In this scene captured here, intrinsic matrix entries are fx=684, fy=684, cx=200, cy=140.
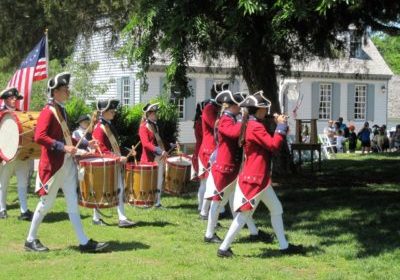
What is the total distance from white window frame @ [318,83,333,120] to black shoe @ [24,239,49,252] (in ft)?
93.5

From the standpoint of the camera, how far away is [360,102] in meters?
36.6

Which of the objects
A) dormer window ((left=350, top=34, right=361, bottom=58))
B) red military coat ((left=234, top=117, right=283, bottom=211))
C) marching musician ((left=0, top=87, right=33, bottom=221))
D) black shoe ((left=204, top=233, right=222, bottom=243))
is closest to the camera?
red military coat ((left=234, top=117, right=283, bottom=211))

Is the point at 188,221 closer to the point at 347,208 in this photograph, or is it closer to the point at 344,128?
the point at 347,208

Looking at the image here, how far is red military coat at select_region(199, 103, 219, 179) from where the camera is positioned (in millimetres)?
10180

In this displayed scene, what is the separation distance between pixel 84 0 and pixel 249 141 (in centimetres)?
801

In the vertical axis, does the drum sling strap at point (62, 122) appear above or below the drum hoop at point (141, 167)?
above

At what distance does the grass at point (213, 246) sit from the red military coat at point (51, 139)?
97 centimetres

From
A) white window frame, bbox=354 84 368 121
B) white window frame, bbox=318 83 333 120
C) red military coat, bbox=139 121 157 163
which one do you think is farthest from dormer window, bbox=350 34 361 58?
white window frame, bbox=354 84 368 121

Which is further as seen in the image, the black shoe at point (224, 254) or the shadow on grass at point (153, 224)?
the shadow on grass at point (153, 224)

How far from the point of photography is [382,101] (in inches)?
1467

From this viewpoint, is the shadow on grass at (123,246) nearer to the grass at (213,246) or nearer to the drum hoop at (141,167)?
the grass at (213,246)

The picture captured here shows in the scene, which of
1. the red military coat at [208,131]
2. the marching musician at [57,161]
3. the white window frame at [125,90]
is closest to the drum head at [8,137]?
the marching musician at [57,161]

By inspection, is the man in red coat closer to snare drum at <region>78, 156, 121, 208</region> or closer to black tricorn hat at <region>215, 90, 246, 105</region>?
black tricorn hat at <region>215, 90, 246, 105</region>

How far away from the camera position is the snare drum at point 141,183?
1034cm
